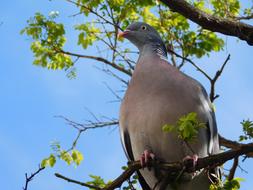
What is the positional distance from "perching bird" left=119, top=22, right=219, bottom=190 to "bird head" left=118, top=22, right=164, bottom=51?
903 mm

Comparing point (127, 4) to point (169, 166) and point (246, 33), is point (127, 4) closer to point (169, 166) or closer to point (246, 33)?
point (246, 33)

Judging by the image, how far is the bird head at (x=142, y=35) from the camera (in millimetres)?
7023

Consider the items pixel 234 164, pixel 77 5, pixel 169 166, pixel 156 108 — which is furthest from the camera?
pixel 77 5

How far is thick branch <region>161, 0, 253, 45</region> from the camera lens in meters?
6.58

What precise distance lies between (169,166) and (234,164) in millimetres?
2027

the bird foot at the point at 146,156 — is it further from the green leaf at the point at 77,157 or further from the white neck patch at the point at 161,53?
the green leaf at the point at 77,157

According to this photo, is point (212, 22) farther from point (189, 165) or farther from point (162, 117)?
point (189, 165)

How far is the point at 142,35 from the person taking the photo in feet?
23.6

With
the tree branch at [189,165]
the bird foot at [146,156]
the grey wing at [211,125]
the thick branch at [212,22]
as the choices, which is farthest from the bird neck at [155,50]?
the tree branch at [189,165]

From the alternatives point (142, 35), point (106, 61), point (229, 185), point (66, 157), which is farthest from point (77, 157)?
point (229, 185)

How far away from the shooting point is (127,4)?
384 inches

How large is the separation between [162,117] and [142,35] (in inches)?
73.3

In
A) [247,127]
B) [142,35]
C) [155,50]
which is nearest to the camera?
[247,127]

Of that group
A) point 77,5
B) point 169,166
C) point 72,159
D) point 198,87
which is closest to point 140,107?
point 198,87
